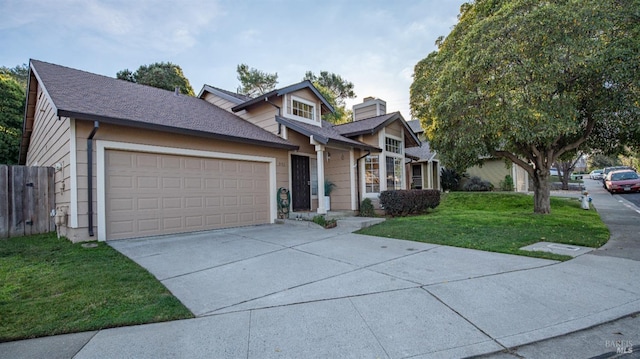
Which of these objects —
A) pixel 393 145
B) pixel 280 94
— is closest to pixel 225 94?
pixel 280 94

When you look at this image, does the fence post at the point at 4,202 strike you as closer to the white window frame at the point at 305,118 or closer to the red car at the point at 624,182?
the white window frame at the point at 305,118

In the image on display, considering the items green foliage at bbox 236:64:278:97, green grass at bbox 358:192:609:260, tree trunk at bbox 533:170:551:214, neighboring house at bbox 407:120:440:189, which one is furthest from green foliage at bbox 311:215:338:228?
green foliage at bbox 236:64:278:97

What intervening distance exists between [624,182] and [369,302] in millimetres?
24145

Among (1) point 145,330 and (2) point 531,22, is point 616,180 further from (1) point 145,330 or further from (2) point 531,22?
(1) point 145,330

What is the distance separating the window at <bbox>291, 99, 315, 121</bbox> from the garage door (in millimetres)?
2840

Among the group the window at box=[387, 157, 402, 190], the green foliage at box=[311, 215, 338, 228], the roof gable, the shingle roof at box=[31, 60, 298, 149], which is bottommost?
the green foliage at box=[311, 215, 338, 228]

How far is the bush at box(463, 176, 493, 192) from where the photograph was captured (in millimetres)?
20047

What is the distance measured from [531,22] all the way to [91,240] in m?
11.3

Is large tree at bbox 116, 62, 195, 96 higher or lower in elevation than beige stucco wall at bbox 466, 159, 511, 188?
higher

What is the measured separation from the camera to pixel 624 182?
1886cm

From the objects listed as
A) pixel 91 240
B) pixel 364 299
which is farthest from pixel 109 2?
pixel 364 299

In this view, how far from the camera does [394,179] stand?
41.9 feet

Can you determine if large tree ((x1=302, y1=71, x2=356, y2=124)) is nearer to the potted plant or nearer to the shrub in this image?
the shrub

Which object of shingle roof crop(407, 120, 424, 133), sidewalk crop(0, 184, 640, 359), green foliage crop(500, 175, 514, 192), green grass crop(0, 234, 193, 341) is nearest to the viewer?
sidewalk crop(0, 184, 640, 359)
